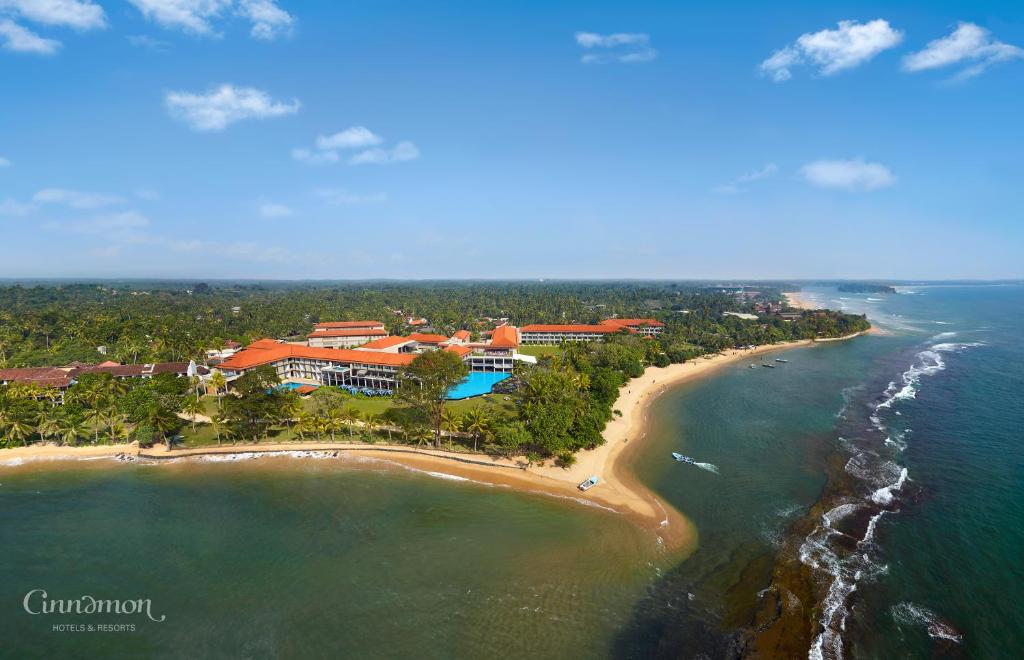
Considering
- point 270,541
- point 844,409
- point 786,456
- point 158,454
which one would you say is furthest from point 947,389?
point 158,454

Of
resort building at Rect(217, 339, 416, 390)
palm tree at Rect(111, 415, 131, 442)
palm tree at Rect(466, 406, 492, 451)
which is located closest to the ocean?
palm tree at Rect(111, 415, 131, 442)

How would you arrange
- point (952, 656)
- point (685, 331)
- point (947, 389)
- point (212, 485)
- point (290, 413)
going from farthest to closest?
1. point (685, 331)
2. point (947, 389)
3. point (290, 413)
4. point (212, 485)
5. point (952, 656)

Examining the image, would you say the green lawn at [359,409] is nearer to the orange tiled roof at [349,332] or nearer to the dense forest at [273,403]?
the dense forest at [273,403]

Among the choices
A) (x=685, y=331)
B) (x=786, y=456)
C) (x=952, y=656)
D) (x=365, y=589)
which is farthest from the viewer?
(x=685, y=331)

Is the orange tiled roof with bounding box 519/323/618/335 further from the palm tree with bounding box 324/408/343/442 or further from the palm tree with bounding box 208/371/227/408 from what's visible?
the palm tree with bounding box 324/408/343/442

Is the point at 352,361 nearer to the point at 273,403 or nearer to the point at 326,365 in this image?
the point at 326,365

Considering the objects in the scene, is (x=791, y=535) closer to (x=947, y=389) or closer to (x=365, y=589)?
(x=365, y=589)

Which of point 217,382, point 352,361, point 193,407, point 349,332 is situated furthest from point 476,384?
point 349,332

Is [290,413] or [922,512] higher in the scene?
[290,413]
